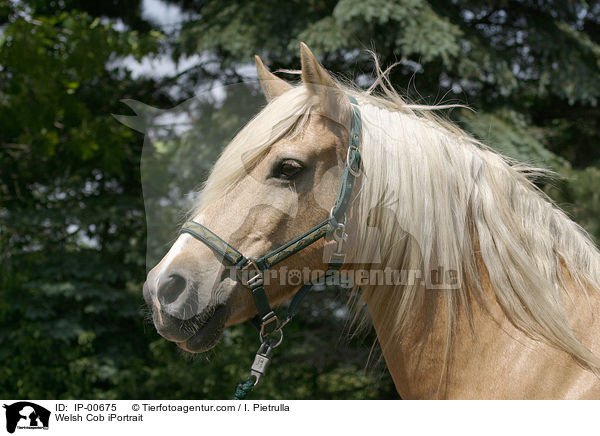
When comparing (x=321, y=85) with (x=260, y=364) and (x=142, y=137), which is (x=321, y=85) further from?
(x=142, y=137)

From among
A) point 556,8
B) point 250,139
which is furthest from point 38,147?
point 556,8

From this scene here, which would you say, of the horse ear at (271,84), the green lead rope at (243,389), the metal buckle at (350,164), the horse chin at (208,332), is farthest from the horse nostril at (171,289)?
the horse ear at (271,84)

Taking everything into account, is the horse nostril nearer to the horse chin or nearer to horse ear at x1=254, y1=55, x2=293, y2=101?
the horse chin

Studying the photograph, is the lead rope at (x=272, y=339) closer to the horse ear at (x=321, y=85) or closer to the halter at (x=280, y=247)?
the halter at (x=280, y=247)

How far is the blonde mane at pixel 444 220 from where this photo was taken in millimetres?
1528

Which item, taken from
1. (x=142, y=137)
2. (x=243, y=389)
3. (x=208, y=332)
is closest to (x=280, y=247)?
(x=208, y=332)

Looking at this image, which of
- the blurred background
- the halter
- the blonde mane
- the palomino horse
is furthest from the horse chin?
the blurred background

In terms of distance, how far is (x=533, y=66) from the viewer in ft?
18.4

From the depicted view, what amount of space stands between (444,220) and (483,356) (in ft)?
1.48

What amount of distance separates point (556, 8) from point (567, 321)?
5.58m

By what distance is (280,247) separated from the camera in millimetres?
1505
